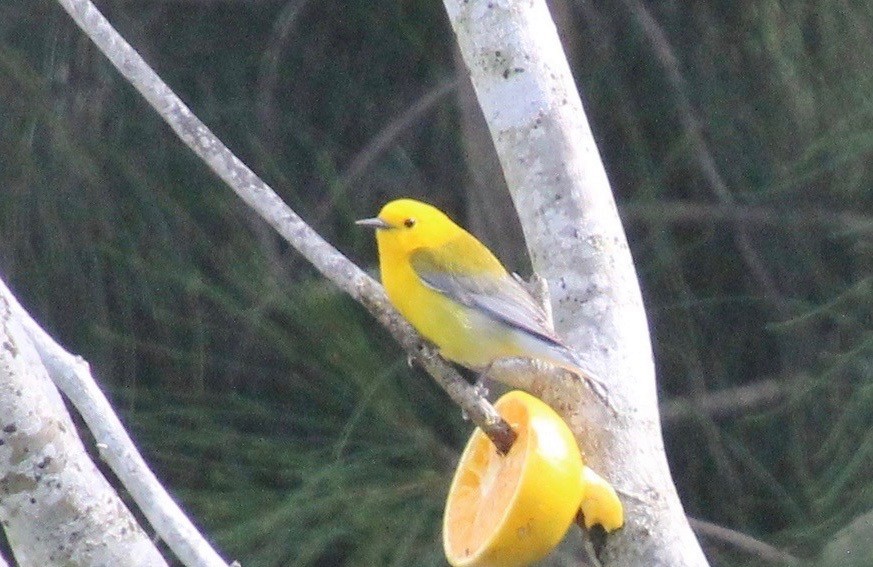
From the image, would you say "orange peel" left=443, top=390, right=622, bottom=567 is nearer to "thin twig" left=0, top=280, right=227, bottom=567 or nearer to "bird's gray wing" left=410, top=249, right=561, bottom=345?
"bird's gray wing" left=410, top=249, right=561, bottom=345

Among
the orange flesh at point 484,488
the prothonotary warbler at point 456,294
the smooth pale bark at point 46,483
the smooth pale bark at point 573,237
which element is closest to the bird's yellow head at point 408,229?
the prothonotary warbler at point 456,294

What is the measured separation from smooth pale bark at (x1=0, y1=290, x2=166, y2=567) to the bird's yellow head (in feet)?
2.81

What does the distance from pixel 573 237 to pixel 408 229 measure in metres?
0.28

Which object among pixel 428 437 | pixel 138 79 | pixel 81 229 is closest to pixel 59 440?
pixel 138 79

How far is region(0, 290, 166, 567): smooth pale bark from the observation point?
0.98 meters

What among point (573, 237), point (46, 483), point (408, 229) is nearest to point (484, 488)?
point (573, 237)

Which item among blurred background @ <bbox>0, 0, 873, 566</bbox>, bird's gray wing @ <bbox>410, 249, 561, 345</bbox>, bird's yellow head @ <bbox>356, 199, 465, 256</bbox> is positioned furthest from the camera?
blurred background @ <bbox>0, 0, 873, 566</bbox>

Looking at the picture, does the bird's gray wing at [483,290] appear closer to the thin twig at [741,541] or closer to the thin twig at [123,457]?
the thin twig at [123,457]

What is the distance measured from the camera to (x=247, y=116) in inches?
97.8

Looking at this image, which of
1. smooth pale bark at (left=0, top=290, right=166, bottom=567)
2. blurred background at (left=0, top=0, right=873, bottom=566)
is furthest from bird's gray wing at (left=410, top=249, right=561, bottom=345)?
smooth pale bark at (left=0, top=290, right=166, bottom=567)

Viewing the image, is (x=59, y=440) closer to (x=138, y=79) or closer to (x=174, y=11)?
(x=138, y=79)

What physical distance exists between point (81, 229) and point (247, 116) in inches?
14.2

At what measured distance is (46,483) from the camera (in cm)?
99

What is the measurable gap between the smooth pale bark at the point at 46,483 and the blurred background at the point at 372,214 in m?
1.24
